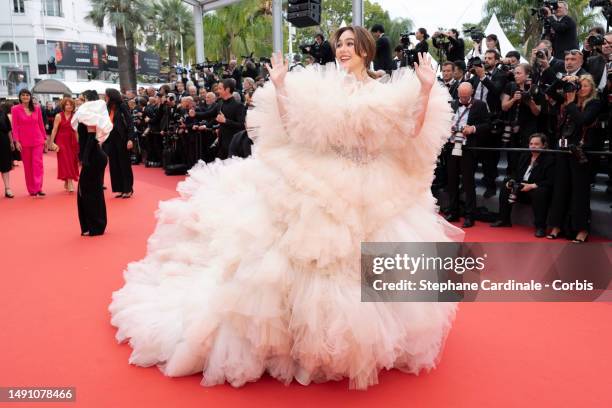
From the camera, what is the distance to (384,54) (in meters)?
9.37

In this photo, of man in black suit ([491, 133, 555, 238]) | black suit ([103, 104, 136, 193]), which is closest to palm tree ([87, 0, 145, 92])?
black suit ([103, 104, 136, 193])

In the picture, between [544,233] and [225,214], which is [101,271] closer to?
[225,214]

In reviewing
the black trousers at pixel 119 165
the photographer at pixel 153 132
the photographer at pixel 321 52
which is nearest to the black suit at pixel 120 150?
the black trousers at pixel 119 165

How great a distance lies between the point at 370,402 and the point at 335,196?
3.53 feet

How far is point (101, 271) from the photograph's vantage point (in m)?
5.17

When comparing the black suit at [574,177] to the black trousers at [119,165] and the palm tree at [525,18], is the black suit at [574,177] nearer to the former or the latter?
the black trousers at [119,165]

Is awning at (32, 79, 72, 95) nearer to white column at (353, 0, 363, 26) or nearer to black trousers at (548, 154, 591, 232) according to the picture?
white column at (353, 0, 363, 26)

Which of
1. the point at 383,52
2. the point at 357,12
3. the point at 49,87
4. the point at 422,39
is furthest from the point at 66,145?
the point at 49,87

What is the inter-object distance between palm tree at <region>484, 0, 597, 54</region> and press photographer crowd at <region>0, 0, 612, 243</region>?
17805 millimetres

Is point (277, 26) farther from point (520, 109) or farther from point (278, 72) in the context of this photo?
point (278, 72)

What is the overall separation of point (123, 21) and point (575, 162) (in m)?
29.4

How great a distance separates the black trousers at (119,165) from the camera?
9242 millimetres

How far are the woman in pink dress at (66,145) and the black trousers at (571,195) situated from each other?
7.90 metres

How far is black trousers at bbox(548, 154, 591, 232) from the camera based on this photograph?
5797 millimetres
